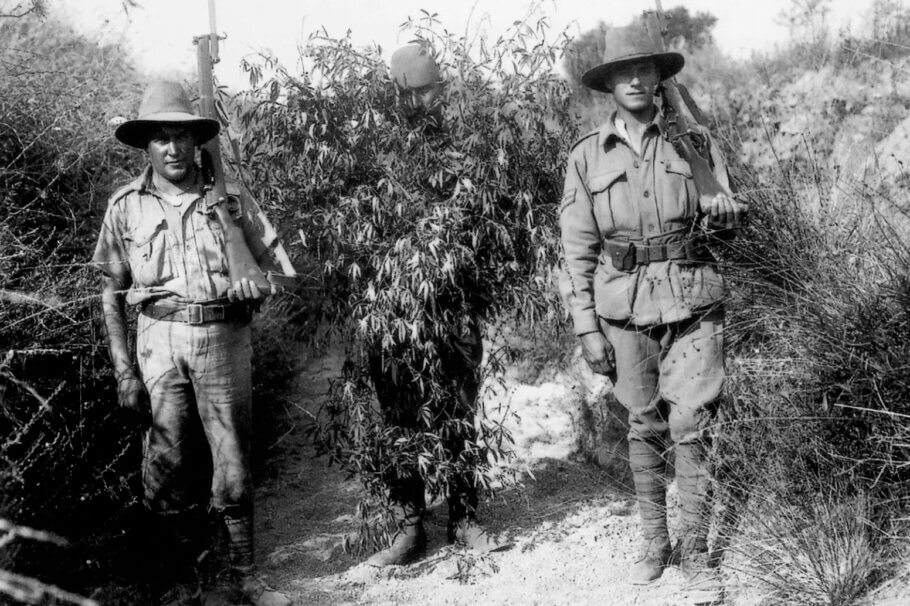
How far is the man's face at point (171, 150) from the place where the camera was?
4.03 m

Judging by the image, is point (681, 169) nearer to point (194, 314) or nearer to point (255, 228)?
point (255, 228)

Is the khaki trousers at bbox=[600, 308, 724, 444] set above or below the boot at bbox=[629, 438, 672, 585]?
above

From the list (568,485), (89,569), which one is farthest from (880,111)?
(89,569)

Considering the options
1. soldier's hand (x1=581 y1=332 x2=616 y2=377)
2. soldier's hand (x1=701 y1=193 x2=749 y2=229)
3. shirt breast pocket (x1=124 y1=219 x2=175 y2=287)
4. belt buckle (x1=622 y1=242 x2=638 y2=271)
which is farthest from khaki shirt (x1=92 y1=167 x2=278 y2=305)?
soldier's hand (x1=701 y1=193 x2=749 y2=229)

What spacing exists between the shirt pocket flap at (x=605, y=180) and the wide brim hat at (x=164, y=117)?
1.76 metres

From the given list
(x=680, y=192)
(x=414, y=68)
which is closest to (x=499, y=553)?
(x=680, y=192)

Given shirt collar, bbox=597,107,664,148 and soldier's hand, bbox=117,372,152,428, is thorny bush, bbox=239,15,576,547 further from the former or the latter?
soldier's hand, bbox=117,372,152,428

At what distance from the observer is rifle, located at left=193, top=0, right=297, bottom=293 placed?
13.3 ft

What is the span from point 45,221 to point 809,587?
14.1 feet

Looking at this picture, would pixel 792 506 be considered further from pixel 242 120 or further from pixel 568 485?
pixel 242 120

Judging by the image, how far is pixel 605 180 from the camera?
161 inches

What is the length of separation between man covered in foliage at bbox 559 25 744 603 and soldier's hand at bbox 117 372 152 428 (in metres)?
1.96

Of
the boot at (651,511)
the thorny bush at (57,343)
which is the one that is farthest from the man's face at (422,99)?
the boot at (651,511)

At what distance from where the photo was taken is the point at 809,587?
125 inches
